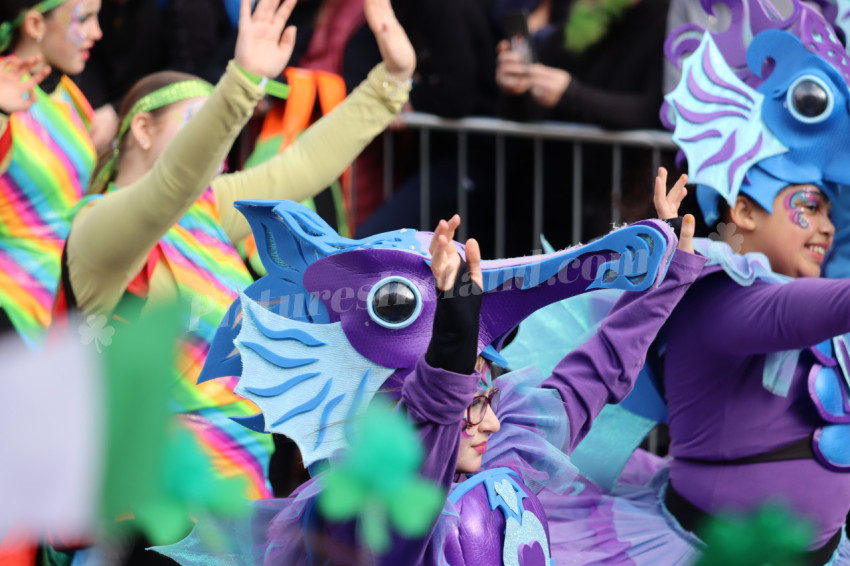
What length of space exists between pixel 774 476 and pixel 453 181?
1.81 meters

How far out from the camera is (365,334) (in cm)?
189

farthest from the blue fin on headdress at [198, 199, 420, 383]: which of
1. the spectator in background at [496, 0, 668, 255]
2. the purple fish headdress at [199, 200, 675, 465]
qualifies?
the spectator in background at [496, 0, 668, 255]

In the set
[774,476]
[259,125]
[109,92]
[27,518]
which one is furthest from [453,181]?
[27,518]

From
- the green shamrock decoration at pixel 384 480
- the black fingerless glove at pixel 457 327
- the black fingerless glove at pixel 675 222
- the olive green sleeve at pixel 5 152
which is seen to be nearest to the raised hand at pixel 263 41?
the olive green sleeve at pixel 5 152

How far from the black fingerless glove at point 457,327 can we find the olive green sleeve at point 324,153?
141cm

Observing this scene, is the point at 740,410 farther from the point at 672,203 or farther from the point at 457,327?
the point at 457,327

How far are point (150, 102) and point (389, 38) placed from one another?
22.2 inches

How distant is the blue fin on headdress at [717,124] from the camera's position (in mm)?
2557

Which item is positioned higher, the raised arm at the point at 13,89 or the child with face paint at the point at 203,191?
the raised arm at the point at 13,89

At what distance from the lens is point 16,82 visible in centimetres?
264

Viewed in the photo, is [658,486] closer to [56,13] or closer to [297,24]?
[56,13]

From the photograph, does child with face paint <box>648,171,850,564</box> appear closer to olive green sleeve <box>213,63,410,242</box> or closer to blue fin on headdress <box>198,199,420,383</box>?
blue fin on headdress <box>198,199,420,383</box>

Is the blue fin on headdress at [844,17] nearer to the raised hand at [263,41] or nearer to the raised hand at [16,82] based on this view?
the raised hand at [263,41]

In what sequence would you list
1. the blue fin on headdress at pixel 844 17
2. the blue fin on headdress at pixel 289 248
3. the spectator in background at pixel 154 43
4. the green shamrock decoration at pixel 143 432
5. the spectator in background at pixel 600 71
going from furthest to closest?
the spectator in background at pixel 154 43 → the spectator in background at pixel 600 71 → the blue fin on headdress at pixel 844 17 → the blue fin on headdress at pixel 289 248 → the green shamrock decoration at pixel 143 432
